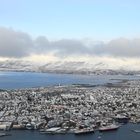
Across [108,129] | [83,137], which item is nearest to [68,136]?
[83,137]

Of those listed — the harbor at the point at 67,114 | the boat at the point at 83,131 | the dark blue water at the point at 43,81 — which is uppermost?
the dark blue water at the point at 43,81

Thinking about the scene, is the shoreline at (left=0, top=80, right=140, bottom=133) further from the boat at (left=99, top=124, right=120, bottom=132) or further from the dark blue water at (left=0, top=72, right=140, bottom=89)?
the dark blue water at (left=0, top=72, right=140, bottom=89)

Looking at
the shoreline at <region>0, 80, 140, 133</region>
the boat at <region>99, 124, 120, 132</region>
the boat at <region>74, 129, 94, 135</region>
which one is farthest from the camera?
the shoreline at <region>0, 80, 140, 133</region>

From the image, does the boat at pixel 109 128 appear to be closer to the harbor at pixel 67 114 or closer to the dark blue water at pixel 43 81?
the harbor at pixel 67 114

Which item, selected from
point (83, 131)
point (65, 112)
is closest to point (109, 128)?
point (83, 131)

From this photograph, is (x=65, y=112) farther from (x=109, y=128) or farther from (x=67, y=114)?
(x=109, y=128)

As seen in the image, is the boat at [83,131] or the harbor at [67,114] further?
the harbor at [67,114]

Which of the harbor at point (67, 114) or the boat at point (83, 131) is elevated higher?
the harbor at point (67, 114)

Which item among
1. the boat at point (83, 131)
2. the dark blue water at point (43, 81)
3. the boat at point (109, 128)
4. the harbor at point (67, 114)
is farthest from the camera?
the dark blue water at point (43, 81)

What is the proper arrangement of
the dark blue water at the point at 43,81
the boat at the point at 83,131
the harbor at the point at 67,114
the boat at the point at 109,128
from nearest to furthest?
the boat at the point at 83,131, the boat at the point at 109,128, the harbor at the point at 67,114, the dark blue water at the point at 43,81

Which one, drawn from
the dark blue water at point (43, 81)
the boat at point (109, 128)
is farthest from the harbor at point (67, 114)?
the dark blue water at point (43, 81)

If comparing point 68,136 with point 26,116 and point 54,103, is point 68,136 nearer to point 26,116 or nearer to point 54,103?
point 26,116

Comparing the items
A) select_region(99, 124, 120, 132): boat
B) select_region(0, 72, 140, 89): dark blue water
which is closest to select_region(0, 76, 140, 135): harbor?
select_region(99, 124, 120, 132): boat
